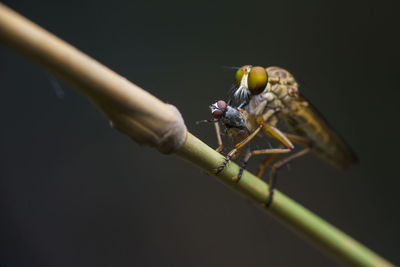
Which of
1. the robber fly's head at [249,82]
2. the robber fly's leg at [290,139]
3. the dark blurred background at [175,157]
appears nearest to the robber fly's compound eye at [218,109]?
the robber fly's head at [249,82]

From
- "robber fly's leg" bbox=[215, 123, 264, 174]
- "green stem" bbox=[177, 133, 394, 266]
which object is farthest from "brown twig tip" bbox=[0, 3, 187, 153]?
"green stem" bbox=[177, 133, 394, 266]

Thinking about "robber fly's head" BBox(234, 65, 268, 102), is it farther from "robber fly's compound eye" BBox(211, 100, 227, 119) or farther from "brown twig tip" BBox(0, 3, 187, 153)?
"brown twig tip" BBox(0, 3, 187, 153)

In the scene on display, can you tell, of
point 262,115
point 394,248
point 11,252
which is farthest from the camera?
point 394,248

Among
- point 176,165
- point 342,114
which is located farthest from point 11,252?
point 342,114

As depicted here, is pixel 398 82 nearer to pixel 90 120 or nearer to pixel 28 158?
pixel 90 120

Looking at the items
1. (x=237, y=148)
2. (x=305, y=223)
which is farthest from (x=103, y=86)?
(x=305, y=223)

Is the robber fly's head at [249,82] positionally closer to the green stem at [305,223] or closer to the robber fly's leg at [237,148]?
the robber fly's leg at [237,148]

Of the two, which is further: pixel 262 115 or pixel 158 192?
pixel 158 192
